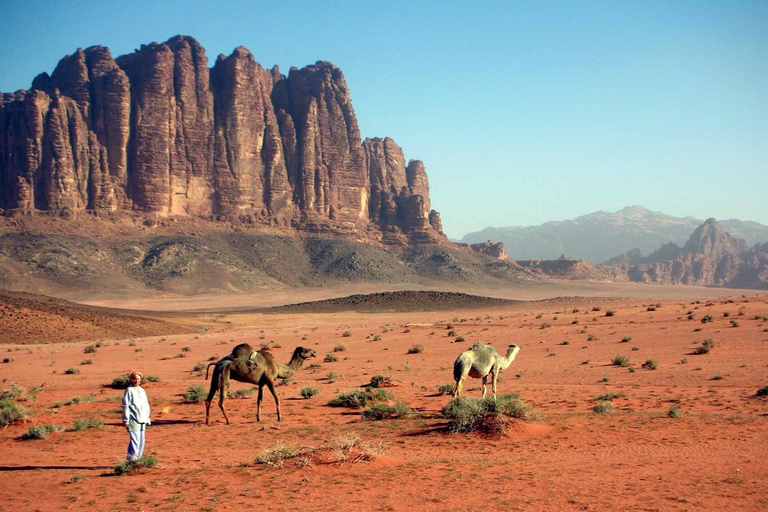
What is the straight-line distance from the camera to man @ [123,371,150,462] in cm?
1105

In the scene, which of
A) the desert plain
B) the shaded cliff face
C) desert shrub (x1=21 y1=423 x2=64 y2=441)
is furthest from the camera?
the shaded cliff face

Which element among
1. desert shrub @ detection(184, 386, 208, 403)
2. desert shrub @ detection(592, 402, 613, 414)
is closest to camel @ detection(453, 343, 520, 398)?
desert shrub @ detection(592, 402, 613, 414)

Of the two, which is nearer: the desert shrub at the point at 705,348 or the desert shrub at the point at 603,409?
the desert shrub at the point at 603,409

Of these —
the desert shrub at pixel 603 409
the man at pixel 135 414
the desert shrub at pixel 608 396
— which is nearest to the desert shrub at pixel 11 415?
the man at pixel 135 414

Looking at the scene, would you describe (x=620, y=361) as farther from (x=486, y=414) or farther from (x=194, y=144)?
(x=194, y=144)

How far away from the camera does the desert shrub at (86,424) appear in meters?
15.1

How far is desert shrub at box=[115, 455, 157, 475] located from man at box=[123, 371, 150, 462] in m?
0.11

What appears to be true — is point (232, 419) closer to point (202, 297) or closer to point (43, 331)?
point (43, 331)

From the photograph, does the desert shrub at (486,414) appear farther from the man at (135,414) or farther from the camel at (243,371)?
the man at (135,414)

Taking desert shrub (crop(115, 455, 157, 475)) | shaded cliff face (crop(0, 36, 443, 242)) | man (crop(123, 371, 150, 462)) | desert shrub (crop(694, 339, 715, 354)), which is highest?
shaded cliff face (crop(0, 36, 443, 242))

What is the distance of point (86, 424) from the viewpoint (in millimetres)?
15188

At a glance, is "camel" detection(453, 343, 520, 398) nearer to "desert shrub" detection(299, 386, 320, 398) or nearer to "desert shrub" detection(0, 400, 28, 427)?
"desert shrub" detection(299, 386, 320, 398)

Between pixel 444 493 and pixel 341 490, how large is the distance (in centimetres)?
159

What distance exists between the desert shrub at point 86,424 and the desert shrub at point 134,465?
468cm
